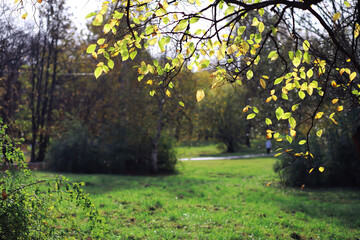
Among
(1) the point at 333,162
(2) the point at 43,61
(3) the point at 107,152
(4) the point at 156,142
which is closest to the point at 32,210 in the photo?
(1) the point at 333,162

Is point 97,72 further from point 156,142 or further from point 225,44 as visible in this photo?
point 156,142

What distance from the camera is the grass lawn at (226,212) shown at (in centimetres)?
605

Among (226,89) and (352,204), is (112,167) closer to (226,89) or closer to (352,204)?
(352,204)

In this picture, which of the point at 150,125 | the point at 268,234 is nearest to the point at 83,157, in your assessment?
the point at 150,125

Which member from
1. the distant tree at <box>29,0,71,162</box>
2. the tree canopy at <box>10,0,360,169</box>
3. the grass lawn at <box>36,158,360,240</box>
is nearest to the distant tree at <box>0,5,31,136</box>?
the distant tree at <box>29,0,71,162</box>

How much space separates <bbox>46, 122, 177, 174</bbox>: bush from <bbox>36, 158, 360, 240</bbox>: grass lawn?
4.87m

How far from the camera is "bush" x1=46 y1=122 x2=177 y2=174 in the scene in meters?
16.5

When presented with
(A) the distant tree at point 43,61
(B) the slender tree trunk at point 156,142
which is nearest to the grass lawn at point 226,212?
(B) the slender tree trunk at point 156,142

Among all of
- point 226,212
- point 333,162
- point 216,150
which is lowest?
point 226,212

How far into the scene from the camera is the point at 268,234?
236 inches

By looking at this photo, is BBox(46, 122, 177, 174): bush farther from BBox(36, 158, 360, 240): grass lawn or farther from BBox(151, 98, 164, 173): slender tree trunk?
BBox(36, 158, 360, 240): grass lawn

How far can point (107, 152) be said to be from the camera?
662 inches

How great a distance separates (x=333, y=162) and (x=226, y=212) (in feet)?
20.2

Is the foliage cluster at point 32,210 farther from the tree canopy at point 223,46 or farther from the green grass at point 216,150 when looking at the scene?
the green grass at point 216,150
